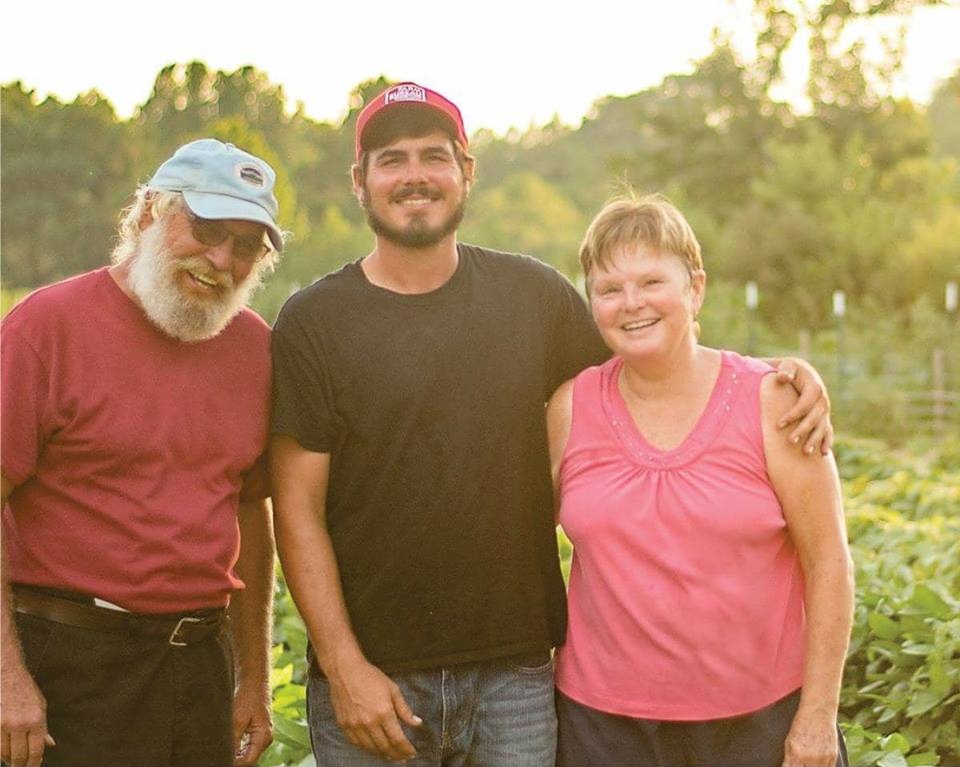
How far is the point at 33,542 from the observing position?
3588 mm

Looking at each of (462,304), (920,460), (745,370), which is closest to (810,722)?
(745,370)

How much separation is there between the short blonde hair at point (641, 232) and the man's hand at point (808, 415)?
0.38m

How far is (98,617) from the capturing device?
355 centimetres

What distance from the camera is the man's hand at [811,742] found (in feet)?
11.1

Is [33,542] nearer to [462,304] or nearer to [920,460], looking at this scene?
[462,304]

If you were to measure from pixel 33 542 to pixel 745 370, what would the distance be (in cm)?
185

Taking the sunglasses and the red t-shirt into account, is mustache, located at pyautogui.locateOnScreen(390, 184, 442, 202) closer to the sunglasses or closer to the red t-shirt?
the sunglasses

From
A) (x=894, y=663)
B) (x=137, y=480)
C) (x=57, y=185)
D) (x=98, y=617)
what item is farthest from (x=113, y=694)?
(x=57, y=185)

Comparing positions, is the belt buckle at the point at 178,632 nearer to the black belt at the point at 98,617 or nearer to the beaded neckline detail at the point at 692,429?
the black belt at the point at 98,617

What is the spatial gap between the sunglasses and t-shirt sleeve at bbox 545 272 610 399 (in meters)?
0.83

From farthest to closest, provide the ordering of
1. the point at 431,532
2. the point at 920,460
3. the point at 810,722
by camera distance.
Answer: the point at 920,460, the point at 431,532, the point at 810,722

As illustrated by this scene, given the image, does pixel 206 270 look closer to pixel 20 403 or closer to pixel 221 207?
pixel 221 207

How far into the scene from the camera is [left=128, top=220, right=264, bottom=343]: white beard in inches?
143

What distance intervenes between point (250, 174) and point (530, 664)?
1.50 m
